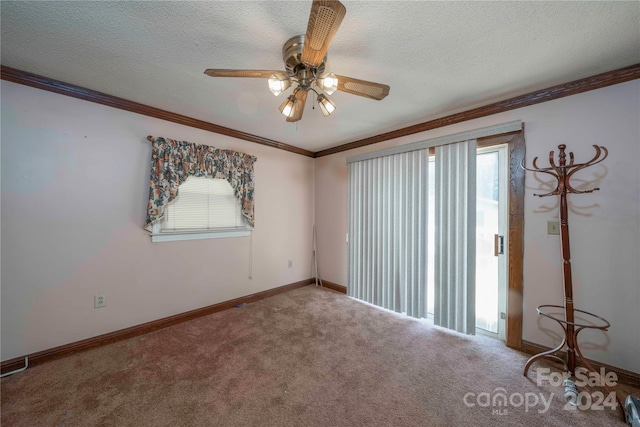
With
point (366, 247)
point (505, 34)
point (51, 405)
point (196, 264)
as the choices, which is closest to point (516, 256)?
point (366, 247)

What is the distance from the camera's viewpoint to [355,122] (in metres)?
2.83

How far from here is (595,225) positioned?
188 cm

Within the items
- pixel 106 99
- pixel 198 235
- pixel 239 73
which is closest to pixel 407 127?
pixel 239 73

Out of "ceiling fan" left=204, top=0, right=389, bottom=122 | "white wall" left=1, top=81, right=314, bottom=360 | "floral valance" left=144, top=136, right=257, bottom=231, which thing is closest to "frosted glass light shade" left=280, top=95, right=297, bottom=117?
"ceiling fan" left=204, top=0, right=389, bottom=122

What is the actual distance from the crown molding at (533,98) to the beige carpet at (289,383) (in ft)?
7.62

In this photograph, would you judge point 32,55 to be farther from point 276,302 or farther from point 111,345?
point 276,302

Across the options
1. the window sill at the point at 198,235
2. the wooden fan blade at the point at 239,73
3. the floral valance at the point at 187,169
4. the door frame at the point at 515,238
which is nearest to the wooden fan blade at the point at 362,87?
the wooden fan blade at the point at 239,73

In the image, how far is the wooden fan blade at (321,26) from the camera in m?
0.89

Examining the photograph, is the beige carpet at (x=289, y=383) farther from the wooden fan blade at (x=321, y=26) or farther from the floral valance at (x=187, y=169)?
the wooden fan blade at (x=321, y=26)

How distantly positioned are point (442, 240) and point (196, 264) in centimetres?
292

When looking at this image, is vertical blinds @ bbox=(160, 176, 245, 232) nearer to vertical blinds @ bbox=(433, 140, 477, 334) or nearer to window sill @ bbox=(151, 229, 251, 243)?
window sill @ bbox=(151, 229, 251, 243)

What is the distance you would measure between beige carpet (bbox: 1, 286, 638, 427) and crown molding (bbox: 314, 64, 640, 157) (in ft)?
7.62

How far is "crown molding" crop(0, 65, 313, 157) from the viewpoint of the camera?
6.08 feet

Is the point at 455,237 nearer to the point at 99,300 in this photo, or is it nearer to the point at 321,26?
the point at 321,26
